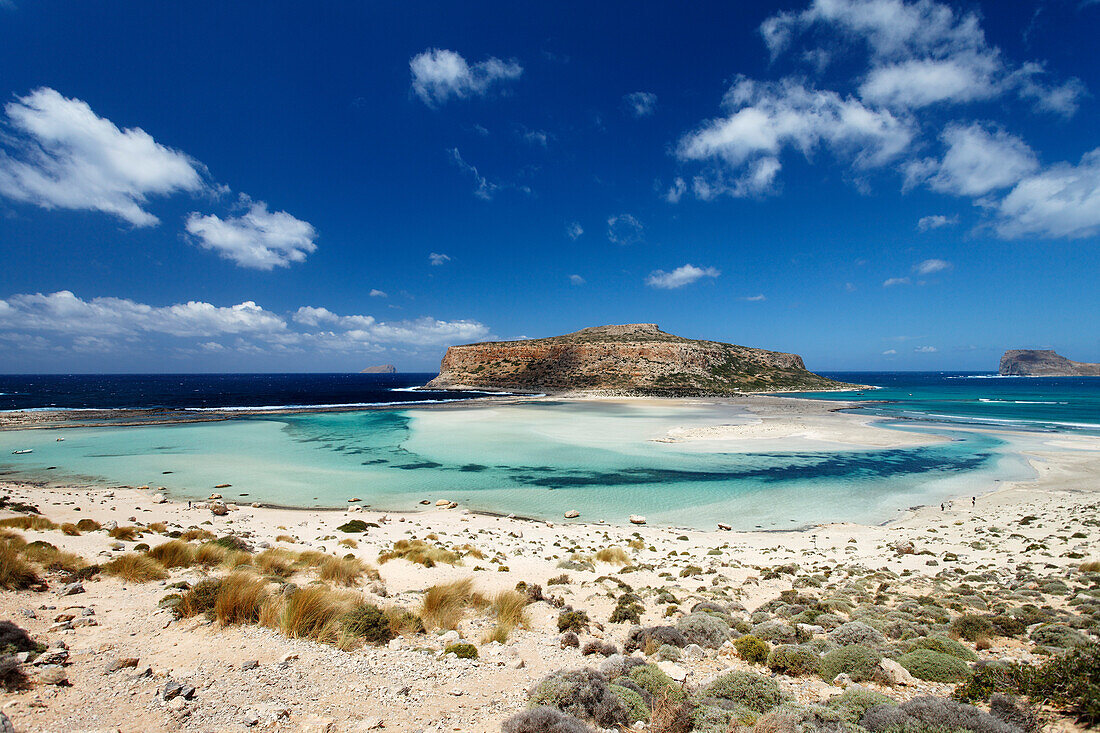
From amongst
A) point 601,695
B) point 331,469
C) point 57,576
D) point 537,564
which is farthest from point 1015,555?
point 331,469

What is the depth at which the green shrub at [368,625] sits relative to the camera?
637 cm

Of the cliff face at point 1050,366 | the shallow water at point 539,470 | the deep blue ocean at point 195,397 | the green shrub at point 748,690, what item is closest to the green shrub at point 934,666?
the green shrub at point 748,690

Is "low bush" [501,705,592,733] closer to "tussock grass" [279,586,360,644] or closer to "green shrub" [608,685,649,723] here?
"green shrub" [608,685,649,723]

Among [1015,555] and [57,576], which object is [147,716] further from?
[1015,555]

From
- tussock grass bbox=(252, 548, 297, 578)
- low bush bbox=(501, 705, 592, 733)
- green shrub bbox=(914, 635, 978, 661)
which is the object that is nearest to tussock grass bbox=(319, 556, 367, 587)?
tussock grass bbox=(252, 548, 297, 578)

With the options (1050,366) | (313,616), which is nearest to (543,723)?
(313,616)

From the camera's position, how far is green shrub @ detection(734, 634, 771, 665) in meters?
6.25

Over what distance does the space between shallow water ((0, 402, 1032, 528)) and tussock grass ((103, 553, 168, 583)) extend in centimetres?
993

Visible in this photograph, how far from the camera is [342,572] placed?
891cm

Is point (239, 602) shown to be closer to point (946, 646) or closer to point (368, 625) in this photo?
point (368, 625)

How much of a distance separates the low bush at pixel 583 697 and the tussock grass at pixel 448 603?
2346 millimetres

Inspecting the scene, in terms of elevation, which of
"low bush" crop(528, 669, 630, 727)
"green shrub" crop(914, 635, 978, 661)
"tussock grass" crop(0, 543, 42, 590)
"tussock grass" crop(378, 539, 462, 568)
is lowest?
"tussock grass" crop(378, 539, 462, 568)

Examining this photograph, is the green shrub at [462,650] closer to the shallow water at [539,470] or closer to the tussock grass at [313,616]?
the tussock grass at [313,616]

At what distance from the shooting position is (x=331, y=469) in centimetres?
2417
